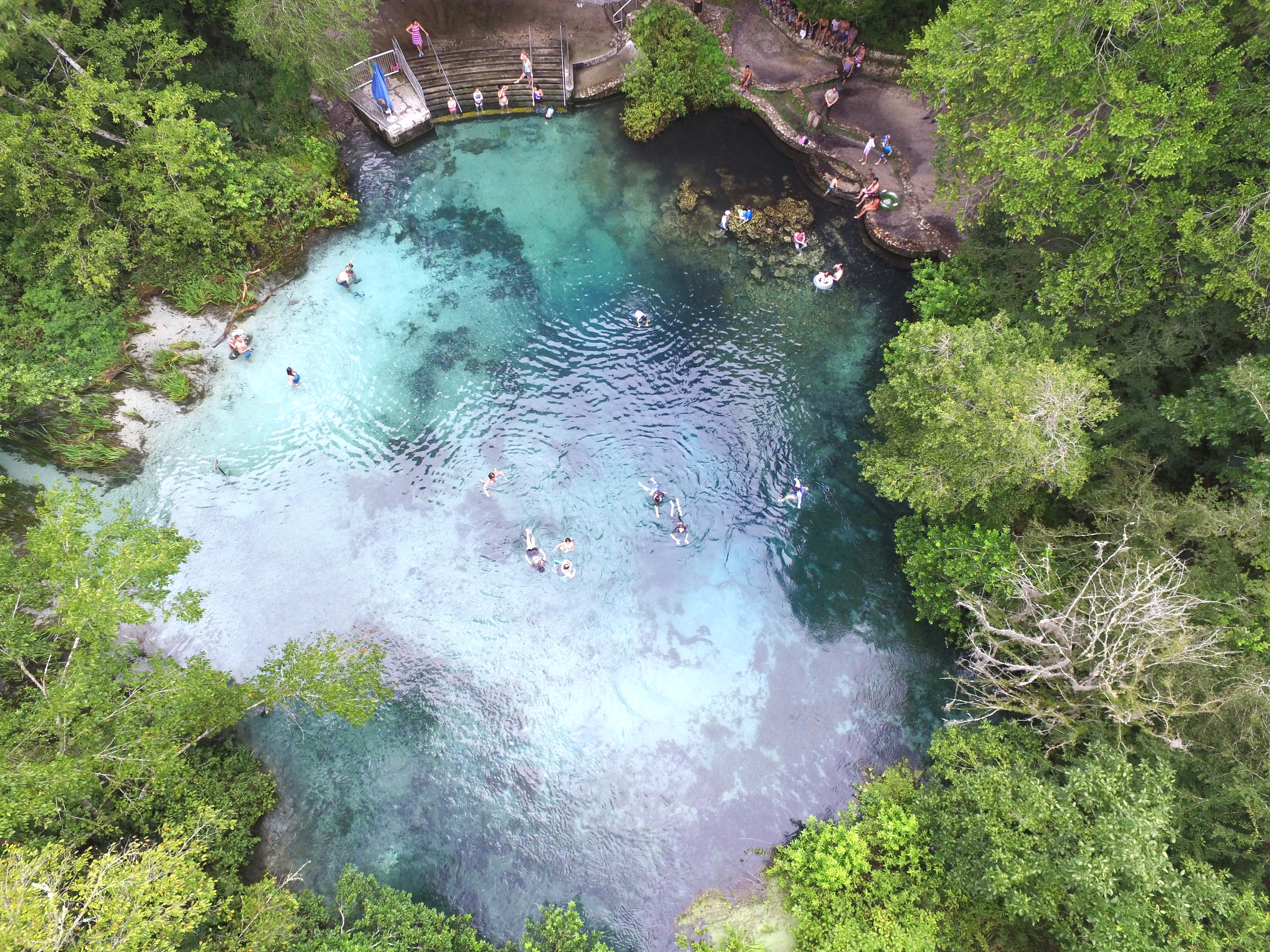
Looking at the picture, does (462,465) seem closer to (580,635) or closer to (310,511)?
(310,511)

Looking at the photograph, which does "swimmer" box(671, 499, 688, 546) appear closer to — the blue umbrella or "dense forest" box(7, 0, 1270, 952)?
"dense forest" box(7, 0, 1270, 952)

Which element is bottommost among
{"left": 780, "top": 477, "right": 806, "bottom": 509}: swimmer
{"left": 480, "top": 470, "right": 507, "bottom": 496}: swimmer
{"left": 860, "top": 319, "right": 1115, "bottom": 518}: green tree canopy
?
{"left": 780, "top": 477, "right": 806, "bottom": 509}: swimmer

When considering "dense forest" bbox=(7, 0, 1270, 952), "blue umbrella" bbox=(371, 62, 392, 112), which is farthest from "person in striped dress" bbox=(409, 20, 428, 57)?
"dense forest" bbox=(7, 0, 1270, 952)

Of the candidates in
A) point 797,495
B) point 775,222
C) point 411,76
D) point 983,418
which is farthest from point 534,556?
point 411,76

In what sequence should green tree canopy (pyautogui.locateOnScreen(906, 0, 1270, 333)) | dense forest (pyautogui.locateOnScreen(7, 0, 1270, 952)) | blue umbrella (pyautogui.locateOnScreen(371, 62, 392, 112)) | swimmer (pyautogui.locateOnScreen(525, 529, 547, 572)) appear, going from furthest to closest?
1. blue umbrella (pyautogui.locateOnScreen(371, 62, 392, 112))
2. swimmer (pyautogui.locateOnScreen(525, 529, 547, 572))
3. green tree canopy (pyautogui.locateOnScreen(906, 0, 1270, 333))
4. dense forest (pyautogui.locateOnScreen(7, 0, 1270, 952))

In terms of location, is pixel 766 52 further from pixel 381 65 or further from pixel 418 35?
pixel 381 65

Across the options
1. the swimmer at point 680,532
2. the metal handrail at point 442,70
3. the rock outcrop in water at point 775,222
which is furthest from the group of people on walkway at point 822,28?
the swimmer at point 680,532
